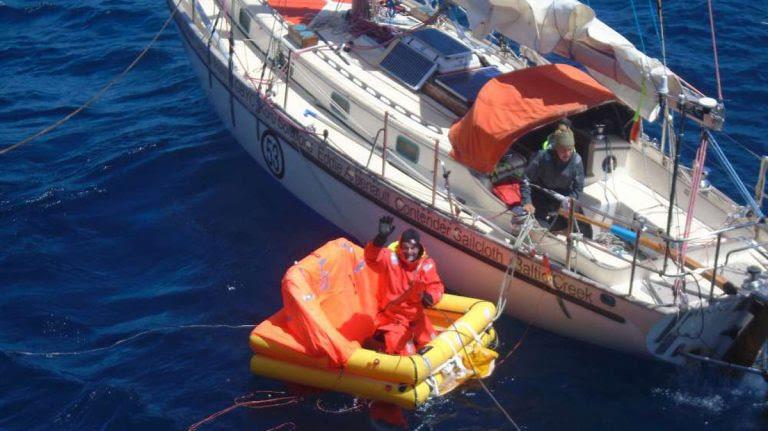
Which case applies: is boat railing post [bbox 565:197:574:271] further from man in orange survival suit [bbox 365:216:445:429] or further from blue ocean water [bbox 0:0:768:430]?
man in orange survival suit [bbox 365:216:445:429]

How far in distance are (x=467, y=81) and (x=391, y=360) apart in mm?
5278

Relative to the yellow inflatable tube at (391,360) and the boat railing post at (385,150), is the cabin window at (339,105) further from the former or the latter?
the yellow inflatable tube at (391,360)

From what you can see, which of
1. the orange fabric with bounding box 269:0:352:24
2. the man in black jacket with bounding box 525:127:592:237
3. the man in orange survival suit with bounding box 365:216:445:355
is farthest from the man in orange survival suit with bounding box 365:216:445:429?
the orange fabric with bounding box 269:0:352:24

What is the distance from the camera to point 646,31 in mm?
21672

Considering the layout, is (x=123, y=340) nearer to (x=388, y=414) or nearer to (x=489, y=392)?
(x=388, y=414)

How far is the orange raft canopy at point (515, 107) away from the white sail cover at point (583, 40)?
19.4 inches

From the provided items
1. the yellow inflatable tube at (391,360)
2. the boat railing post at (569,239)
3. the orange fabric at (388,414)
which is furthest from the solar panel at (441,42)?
the orange fabric at (388,414)

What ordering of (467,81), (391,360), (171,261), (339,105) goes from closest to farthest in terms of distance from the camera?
(391,360) < (467,81) < (171,261) < (339,105)

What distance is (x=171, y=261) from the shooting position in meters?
15.0

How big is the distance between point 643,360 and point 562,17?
16.1 feet

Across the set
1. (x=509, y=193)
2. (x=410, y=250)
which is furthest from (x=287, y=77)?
(x=410, y=250)

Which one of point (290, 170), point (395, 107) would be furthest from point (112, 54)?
point (395, 107)

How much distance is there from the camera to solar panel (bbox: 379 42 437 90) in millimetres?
15078

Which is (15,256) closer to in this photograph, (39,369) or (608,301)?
(39,369)
